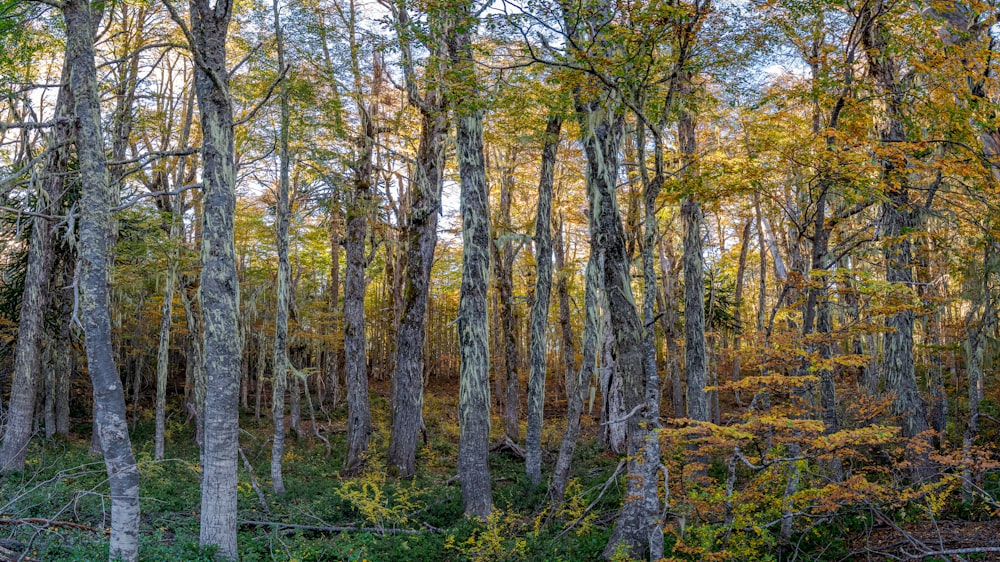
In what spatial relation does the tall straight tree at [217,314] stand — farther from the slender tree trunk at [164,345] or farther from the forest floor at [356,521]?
the slender tree trunk at [164,345]

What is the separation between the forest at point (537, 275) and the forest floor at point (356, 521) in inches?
3.4

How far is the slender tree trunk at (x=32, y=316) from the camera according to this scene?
446 inches

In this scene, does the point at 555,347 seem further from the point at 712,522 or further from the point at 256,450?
the point at 712,522

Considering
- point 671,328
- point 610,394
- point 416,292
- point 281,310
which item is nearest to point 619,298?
point 416,292

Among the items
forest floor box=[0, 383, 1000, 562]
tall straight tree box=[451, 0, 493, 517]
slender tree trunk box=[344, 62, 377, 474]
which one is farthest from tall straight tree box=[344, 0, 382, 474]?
tall straight tree box=[451, 0, 493, 517]

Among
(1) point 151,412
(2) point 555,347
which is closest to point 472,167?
(1) point 151,412

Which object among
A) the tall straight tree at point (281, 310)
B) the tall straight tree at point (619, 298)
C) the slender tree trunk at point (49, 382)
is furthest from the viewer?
the slender tree trunk at point (49, 382)

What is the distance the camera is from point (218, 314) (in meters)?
6.45

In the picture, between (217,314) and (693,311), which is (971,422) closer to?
(693,311)

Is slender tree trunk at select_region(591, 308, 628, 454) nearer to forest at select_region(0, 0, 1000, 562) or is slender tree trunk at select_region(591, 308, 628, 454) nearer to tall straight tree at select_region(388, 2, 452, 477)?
forest at select_region(0, 0, 1000, 562)

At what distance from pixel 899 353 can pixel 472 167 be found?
8.20 metres

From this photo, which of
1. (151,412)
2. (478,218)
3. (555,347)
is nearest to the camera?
(478,218)

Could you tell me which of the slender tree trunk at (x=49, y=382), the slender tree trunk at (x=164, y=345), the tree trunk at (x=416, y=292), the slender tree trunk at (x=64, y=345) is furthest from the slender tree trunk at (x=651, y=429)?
the slender tree trunk at (x=49, y=382)

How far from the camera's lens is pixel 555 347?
37219 mm
